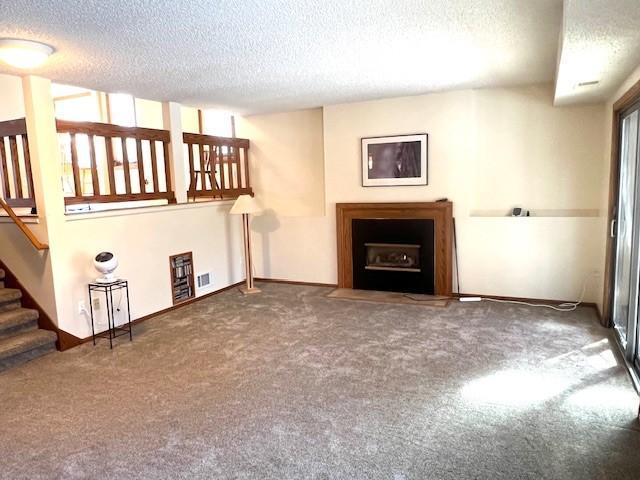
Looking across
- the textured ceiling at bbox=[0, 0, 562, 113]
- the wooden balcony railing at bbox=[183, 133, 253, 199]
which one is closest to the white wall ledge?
the wooden balcony railing at bbox=[183, 133, 253, 199]

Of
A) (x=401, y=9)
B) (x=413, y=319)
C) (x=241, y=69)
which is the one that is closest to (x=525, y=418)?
(x=413, y=319)

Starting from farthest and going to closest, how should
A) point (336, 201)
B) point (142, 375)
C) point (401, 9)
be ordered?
point (336, 201) < point (142, 375) < point (401, 9)

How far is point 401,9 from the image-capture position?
8.23ft

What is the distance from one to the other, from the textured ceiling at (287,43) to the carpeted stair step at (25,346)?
87.5 inches

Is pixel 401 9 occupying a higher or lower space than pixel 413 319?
higher

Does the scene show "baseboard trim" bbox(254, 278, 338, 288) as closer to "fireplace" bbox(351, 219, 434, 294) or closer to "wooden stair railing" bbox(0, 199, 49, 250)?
"fireplace" bbox(351, 219, 434, 294)

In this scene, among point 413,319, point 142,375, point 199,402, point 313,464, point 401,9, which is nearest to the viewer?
point 313,464

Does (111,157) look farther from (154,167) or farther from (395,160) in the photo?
(395,160)

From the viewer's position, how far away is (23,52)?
289 cm

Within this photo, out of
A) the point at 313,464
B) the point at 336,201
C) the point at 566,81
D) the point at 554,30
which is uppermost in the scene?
the point at 554,30

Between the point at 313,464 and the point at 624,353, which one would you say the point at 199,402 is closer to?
the point at 313,464

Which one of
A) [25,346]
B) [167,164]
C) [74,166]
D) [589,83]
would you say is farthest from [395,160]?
[25,346]

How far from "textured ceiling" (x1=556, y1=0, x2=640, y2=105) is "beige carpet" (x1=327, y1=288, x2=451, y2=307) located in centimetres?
247

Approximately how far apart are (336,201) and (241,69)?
244 centimetres
